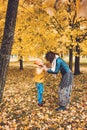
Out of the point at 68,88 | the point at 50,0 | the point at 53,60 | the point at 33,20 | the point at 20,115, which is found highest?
the point at 33,20

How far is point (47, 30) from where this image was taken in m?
14.8

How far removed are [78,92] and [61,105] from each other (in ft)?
12.4

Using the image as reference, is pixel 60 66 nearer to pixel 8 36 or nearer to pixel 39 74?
pixel 39 74

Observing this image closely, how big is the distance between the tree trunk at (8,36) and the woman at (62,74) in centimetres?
119

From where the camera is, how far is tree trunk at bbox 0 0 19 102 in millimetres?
6867

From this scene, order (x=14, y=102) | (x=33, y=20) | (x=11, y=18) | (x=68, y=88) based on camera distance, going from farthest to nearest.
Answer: (x=33, y=20) → (x=14, y=102) → (x=68, y=88) → (x=11, y=18)

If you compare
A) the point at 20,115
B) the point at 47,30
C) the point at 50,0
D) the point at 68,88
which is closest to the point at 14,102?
the point at 20,115

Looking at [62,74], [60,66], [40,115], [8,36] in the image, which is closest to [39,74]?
[62,74]

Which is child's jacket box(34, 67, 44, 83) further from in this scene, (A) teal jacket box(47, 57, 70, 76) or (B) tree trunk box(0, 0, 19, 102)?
(B) tree trunk box(0, 0, 19, 102)

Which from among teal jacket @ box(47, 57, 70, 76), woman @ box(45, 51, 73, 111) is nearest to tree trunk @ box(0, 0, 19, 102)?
woman @ box(45, 51, 73, 111)

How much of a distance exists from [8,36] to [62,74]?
2.11 meters

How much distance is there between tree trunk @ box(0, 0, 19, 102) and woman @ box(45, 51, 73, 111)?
1.19 metres

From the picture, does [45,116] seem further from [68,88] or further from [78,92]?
[78,92]

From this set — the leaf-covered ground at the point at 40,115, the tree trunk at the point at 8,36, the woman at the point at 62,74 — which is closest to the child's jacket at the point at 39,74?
the woman at the point at 62,74
